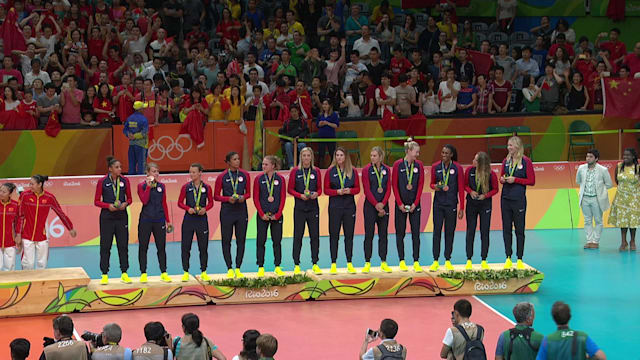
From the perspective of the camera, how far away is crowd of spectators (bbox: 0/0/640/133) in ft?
70.5

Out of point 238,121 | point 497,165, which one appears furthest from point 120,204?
point 497,165

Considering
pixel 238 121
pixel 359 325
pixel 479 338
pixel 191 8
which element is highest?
pixel 191 8

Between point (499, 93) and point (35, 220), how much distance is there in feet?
42.4

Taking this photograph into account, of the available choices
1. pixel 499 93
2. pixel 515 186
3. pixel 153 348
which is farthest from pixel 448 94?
pixel 153 348

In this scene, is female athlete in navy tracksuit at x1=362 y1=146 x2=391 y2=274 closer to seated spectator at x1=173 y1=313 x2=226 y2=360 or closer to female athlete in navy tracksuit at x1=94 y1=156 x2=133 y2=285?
female athlete in navy tracksuit at x1=94 y1=156 x2=133 y2=285

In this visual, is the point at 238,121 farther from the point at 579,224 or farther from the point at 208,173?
the point at 579,224

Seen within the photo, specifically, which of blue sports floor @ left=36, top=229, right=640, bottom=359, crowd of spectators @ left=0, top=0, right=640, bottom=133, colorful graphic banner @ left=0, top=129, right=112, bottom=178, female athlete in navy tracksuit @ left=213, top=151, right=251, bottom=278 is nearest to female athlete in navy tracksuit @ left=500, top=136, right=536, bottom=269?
blue sports floor @ left=36, top=229, right=640, bottom=359

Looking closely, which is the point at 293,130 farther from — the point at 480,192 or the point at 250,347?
the point at 250,347

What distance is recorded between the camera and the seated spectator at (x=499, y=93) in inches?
922

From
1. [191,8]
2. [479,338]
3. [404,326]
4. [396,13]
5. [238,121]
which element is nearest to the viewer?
[479,338]

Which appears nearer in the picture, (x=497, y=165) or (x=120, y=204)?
(x=120, y=204)

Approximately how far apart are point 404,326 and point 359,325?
0.61 m

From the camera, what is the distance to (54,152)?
21.0 metres

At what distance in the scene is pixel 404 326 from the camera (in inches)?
509
